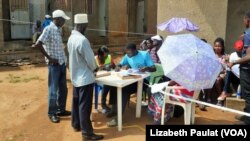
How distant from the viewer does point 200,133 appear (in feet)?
14.0

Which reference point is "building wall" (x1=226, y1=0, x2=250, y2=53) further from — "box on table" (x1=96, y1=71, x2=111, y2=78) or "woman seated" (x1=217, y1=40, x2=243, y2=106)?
"box on table" (x1=96, y1=71, x2=111, y2=78)

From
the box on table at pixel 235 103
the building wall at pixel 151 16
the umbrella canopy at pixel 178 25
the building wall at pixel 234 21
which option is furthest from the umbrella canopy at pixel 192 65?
the building wall at pixel 151 16

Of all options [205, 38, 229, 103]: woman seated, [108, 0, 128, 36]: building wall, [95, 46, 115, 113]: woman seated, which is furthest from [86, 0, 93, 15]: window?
[205, 38, 229, 103]: woman seated

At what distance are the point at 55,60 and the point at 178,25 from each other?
9.76ft

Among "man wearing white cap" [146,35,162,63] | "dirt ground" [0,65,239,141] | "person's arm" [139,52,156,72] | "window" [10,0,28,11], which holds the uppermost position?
"window" [10,0,28,11]

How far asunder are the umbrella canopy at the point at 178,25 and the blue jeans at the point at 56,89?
2.65 meters

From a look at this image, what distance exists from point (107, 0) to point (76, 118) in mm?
10581

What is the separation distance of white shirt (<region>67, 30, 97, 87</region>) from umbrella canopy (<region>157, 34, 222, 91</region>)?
1096mm

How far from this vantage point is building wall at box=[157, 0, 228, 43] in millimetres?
7824

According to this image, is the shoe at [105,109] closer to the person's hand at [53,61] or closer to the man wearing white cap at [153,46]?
the person's hand at [53,61]

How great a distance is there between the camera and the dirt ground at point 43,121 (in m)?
5.50

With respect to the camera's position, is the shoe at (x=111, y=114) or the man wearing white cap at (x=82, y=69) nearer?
the man wearing white cap at (x=82, y=69)

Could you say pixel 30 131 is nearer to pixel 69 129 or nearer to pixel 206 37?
pixel 69 129

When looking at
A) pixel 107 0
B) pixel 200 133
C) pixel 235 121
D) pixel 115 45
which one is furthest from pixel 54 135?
pixel 107 0
